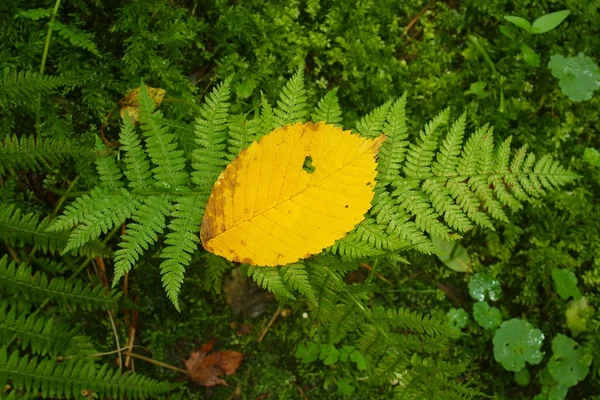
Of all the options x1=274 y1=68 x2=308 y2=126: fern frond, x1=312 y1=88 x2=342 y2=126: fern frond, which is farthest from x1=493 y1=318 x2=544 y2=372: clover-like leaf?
x1=274 y1=68 x2=308 y2=126: fern frond

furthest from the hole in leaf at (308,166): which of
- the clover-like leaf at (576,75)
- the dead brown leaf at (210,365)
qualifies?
the clover-like leaf at (576,75)

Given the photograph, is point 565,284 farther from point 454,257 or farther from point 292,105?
point 292,105

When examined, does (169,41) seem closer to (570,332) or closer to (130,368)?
(130,368)

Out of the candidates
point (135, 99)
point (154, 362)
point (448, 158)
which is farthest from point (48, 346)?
point (448, 158)

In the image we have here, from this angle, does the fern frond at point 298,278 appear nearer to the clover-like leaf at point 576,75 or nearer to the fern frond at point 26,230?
the fern frond at point 26,230

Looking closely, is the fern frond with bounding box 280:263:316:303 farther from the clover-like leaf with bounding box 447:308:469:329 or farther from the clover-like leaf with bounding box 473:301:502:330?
the clover-like leaf with bounding box 473:301:502:330
